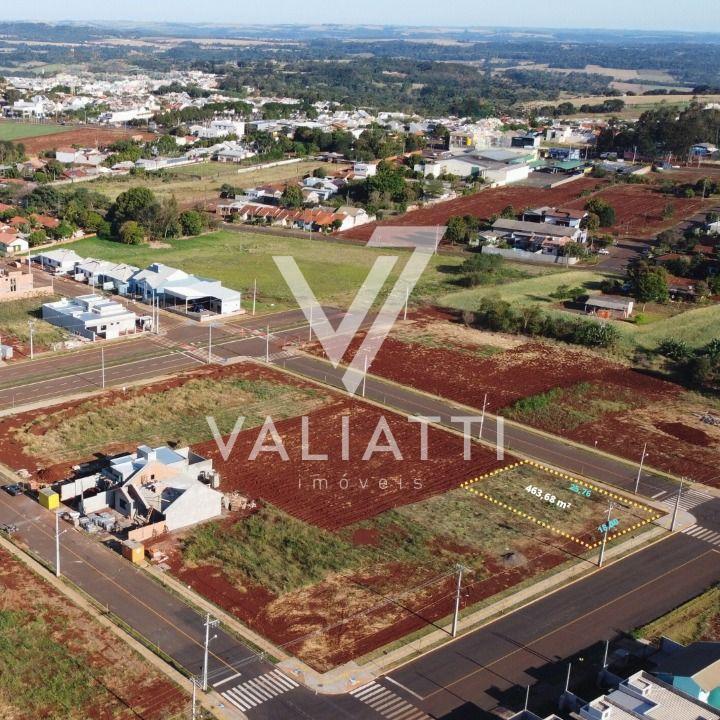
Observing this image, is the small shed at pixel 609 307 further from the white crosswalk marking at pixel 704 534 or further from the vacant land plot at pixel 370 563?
the white crosswalk marking at pixel 704 534

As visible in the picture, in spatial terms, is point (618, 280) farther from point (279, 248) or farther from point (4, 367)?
point (4, 367)

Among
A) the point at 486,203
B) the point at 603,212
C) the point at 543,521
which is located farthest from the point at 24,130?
the point at 543,521

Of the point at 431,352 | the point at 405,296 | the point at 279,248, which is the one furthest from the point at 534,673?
the point at 279,248

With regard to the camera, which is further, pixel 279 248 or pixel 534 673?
pixel 279 248

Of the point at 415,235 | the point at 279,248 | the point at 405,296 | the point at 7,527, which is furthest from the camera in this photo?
the point at 415,235

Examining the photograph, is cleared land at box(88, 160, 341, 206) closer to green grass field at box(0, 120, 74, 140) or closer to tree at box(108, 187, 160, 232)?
tree at box(108, 187, 160, 232)
